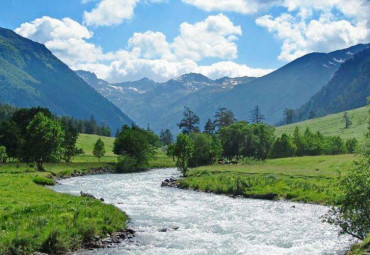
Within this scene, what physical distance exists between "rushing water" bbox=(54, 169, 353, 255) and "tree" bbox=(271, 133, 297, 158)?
95086mm

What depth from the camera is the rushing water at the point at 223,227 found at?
32.4m

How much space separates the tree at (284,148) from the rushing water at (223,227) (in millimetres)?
95086

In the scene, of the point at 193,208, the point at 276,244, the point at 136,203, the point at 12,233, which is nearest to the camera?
the point at 12,233

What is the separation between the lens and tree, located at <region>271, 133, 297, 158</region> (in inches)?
5974

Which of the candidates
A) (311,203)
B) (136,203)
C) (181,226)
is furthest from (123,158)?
(181,226)

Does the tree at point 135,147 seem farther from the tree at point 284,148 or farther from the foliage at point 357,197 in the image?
the foliage at point 357,197

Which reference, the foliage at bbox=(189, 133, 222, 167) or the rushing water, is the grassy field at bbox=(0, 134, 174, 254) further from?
the foliage at bbox=(189, 133, 222, 167)

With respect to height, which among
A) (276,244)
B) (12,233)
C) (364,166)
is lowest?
(276,244)

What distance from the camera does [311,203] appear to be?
188 feet

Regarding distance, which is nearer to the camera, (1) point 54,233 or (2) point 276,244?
(1) point 54,233

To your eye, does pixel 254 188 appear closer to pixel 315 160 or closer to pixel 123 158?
pixel 315 160

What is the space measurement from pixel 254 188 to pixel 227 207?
586 inches

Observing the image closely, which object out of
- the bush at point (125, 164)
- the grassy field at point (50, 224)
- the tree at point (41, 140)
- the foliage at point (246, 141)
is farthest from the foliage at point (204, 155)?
the grassy field at point (50, 224)

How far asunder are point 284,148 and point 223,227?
385 ft
